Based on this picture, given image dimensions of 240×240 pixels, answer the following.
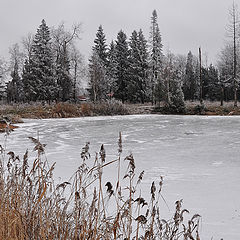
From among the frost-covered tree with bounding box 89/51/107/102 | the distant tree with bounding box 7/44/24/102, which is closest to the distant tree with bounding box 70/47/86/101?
the frost-covered tree with bounding box 89/51/107/102

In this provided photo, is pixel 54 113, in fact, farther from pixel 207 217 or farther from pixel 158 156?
pixel 207 217

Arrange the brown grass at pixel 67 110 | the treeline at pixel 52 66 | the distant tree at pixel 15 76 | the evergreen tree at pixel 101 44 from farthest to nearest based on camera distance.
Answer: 1. the distant tree at pixel 15 76
2. the evergreen tree at pixel 101 44
3. the treeline at pixel 52 66
4. the brown grass at pixel 67 110

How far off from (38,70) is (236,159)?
1195 inches

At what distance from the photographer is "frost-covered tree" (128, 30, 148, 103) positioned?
110 ft

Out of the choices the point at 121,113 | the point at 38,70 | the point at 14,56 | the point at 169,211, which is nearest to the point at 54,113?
the point at 121,113

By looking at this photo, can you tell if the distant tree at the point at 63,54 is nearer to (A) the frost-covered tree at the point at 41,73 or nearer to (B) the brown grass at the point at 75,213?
(A) the frost-covered tree at the point at 41,73

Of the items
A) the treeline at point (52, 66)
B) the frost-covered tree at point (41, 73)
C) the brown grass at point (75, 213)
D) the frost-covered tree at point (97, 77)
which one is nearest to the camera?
the brown grass at point (75, 213)

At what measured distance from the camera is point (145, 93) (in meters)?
33.2

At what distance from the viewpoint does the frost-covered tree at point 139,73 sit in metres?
33.6

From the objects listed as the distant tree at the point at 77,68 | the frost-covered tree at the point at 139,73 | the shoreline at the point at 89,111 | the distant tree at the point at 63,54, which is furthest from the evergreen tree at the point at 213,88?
the distant tree at the point at 63,54

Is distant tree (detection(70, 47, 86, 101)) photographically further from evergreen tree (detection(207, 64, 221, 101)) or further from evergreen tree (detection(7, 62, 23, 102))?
evergreen tree (detection(207, 64, 221, 101))

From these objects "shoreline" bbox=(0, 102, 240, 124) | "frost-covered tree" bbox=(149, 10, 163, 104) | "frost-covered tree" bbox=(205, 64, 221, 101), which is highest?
"frost-covered tree" bbox=(149, 10, 163, 104)

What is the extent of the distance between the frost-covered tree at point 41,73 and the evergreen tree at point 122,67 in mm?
8842

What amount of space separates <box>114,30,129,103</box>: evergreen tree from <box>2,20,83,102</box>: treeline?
5.35m
